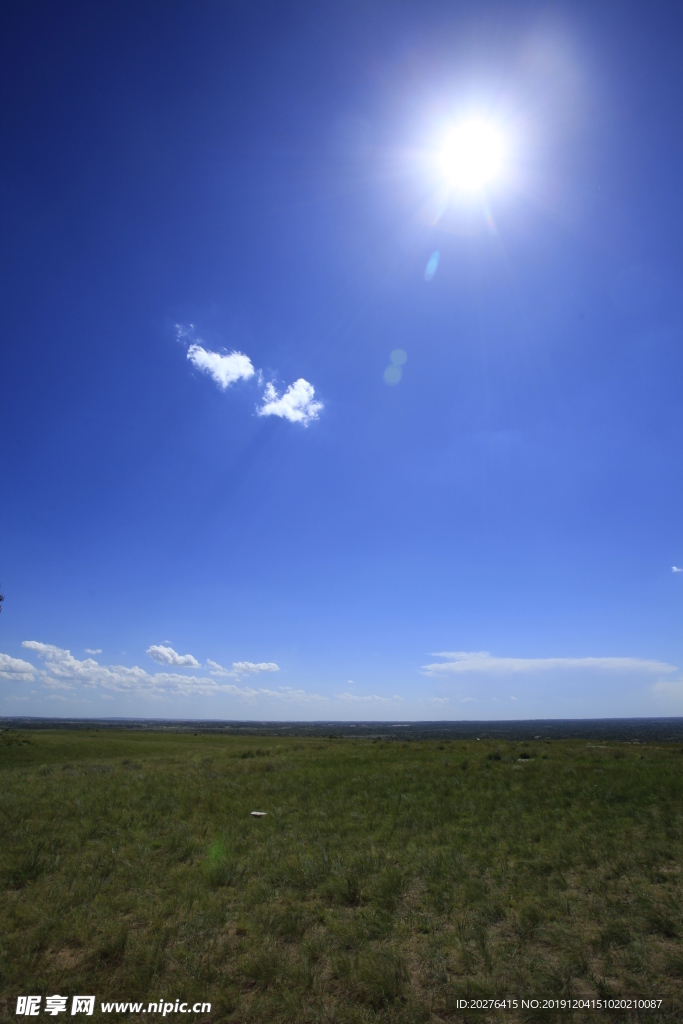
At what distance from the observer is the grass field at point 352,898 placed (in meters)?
5.69

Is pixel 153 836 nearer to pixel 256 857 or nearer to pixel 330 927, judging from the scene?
pixel 256 857

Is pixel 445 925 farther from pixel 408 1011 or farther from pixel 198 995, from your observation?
pixel 198 995

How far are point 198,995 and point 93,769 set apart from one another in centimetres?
2180

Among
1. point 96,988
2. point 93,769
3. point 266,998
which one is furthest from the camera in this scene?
point 93,769

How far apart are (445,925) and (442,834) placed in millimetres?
4631

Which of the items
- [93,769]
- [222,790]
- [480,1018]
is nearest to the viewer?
[480,1018]

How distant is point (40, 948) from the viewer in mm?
6832

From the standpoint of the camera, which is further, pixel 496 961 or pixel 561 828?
pixel 561 828

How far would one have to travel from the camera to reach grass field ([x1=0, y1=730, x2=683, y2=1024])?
569 cm

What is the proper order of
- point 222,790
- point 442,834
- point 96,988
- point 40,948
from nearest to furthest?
point 96,988 < point 40,948 < point 442,834 < point 222,790

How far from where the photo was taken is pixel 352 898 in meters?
8.32

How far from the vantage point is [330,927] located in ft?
23.6

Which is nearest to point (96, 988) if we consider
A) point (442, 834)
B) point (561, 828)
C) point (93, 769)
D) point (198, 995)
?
point (198, 995)

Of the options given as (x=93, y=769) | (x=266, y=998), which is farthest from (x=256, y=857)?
(x=93, y=769)
